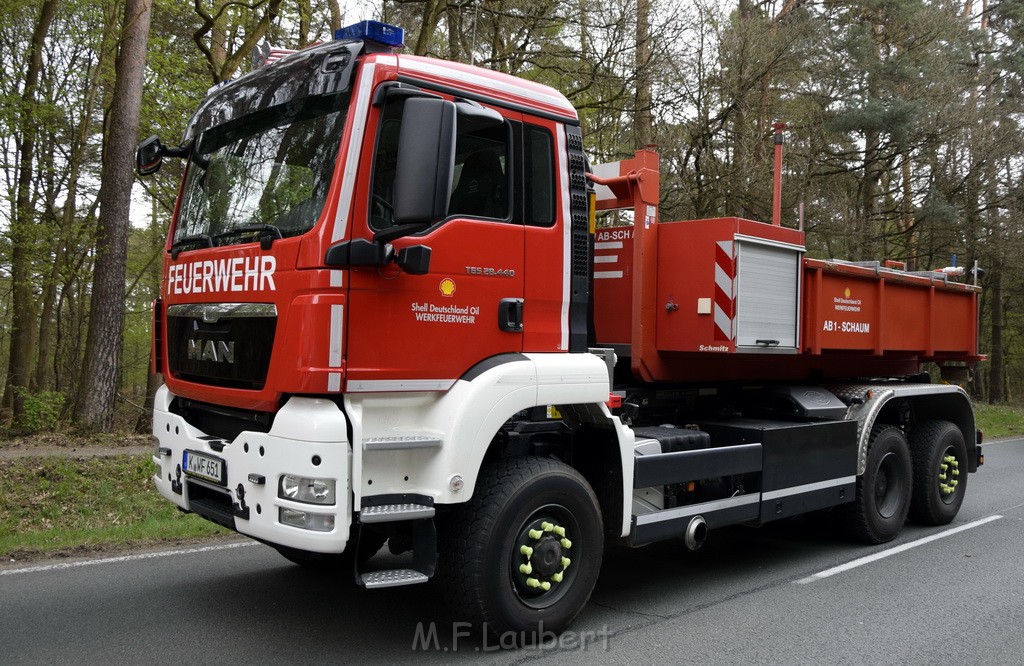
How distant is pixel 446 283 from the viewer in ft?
14.0

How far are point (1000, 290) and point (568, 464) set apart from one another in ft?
84.6

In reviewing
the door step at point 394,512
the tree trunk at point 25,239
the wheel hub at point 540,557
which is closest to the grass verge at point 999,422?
the wheel hub at point 540,557

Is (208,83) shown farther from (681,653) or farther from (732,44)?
(681,653)

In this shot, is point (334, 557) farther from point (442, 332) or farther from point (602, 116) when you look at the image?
point (602, 116)

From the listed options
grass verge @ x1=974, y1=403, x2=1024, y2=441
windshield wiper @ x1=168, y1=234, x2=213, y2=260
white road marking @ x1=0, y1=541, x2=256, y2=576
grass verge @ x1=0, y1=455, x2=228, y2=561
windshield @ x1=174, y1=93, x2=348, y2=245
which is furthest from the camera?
grass verge @ x1=974, y1=403, x2=1024, y2=441

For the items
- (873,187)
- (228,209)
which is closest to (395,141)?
(228,209)

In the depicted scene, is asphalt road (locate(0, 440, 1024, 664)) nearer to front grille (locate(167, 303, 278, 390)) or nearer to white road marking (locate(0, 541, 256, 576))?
white road marking (locate(0, 541, 256, 576))

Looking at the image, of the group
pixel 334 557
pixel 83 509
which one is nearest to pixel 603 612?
pixel 334 557

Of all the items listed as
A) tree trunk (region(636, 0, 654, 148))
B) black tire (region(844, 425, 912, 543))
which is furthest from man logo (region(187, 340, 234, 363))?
tree trunk (region(636, 0, 654, 148))

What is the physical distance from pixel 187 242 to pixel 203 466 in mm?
1267

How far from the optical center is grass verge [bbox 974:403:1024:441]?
59.0ft

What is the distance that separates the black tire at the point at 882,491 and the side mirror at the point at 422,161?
4649mm

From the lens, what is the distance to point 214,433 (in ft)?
15.4

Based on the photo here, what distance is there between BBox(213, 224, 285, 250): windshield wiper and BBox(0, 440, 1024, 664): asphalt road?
2.02 meters
